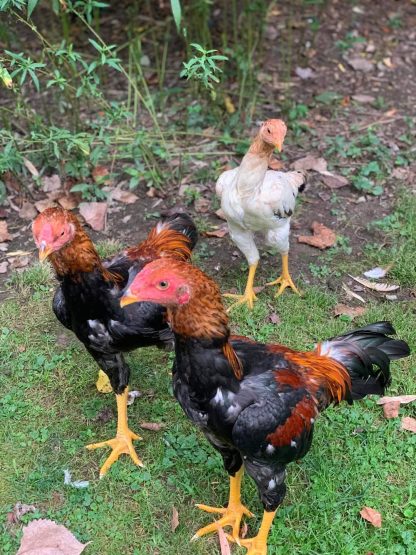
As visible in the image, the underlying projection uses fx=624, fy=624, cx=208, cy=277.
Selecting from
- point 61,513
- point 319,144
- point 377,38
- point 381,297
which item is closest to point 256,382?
point 61,513

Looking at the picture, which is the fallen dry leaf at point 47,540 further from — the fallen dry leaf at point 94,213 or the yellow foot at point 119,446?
the fallen dry leaf at point 94,213

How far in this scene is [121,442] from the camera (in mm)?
3924

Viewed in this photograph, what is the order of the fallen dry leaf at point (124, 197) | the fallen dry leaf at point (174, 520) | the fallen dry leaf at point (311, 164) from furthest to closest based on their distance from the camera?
the fallen dry leaf at point (311, 164)
the fallen dry leaf at point (124, 197)
the fallen dry leaf at point (174, 520)

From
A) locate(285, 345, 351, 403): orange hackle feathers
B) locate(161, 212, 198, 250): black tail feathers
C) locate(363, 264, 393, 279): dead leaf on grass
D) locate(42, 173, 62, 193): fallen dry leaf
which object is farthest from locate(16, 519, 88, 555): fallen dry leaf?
locate(42, 173, 62, 193): fallen dry leaf

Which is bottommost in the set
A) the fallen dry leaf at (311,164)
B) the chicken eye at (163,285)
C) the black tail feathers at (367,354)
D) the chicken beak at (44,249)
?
the fallen dry leaf at (311,164)

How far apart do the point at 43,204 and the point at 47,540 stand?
3251 millimetres

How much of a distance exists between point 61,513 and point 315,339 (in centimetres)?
212

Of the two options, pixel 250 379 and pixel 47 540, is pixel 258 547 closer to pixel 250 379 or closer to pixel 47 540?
pixel 250 379

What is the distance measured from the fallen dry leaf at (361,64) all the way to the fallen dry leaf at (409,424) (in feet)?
15.5

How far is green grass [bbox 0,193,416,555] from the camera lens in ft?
11.5

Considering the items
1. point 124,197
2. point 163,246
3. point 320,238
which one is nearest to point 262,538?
point 163,246

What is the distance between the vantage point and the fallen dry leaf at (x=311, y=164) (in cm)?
610

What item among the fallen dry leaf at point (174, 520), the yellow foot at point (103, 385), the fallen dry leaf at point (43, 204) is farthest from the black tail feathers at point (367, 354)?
the fallen dry leaf at point (43, 204)

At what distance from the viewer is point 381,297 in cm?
494
